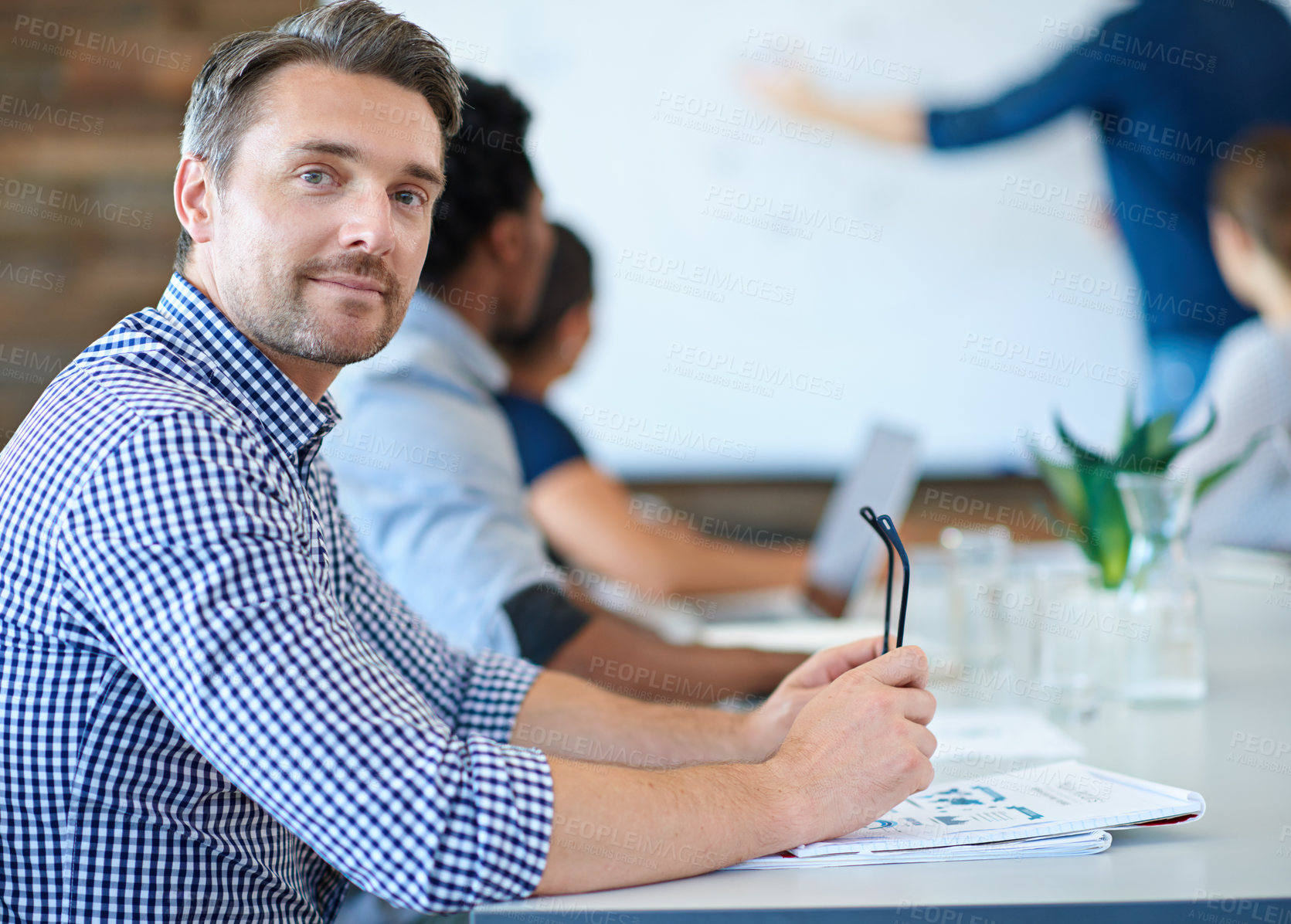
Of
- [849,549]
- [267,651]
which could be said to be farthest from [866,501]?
[267,651]

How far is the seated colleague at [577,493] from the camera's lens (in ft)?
6.29

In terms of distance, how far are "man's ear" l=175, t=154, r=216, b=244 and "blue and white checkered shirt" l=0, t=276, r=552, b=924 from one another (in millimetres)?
105

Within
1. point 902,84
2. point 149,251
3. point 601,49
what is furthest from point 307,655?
point 902,84

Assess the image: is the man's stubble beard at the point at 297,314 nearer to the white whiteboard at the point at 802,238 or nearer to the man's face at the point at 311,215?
the man's face at the point at 311,215

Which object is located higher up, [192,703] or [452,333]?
[452,333]

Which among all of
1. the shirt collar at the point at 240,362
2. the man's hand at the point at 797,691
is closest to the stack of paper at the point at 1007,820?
the man's hand at the point at 797,691

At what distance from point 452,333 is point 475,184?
22 cm

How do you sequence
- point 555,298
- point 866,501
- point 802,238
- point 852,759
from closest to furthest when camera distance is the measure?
1. point 852,759
2. point 866,501
3. point 555,298
4. point 802,238

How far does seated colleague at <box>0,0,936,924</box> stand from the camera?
628mm

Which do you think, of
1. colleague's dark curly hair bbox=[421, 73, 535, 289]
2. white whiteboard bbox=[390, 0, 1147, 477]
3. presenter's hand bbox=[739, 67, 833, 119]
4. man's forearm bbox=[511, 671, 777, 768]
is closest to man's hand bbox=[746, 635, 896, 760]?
man's forearm bbox=[511, 671, 777, 768]

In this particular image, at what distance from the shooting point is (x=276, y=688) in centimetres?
62

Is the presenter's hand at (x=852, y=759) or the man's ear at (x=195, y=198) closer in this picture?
the presenter's hand at (x=852, y=759)

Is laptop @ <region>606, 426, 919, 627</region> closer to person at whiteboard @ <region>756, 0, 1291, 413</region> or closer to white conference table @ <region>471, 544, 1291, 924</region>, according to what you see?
white conference table @ <region>471, 544, 1291, 924</region>

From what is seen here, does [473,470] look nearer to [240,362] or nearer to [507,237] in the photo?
[507,237]
